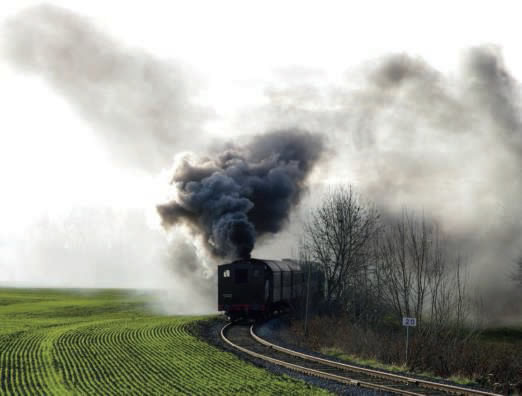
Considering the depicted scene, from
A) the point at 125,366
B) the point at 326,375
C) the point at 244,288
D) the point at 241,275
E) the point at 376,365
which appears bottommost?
the point at 125,366

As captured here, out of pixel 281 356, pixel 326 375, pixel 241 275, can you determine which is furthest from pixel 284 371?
pixel 241 275

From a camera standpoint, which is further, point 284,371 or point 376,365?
point 376,365

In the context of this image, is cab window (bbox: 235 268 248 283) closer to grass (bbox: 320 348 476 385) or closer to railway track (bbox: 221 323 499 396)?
railway track (bbox: 221 323 499 396)

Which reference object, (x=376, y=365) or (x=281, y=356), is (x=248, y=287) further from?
(x=376, y=365)

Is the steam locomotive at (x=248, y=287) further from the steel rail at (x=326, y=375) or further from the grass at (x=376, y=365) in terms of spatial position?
the steel rail at (x=326, y=375)

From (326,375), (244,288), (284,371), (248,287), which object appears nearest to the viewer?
(326,375)

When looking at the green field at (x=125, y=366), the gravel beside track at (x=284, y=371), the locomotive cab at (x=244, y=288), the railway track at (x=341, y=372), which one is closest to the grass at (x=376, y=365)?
the railway track at (x=341, y=372)

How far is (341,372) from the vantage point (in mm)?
19938

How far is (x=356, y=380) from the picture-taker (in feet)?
58.1

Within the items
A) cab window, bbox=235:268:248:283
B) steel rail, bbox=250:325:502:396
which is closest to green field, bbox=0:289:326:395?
steel rail, bbox=250:325:502:396

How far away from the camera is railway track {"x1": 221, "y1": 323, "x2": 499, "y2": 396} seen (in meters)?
16.5

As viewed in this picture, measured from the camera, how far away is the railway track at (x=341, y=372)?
16.5 meters

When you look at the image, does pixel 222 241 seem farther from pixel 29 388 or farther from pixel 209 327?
pixel 29 388

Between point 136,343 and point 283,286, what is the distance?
1396 cm
